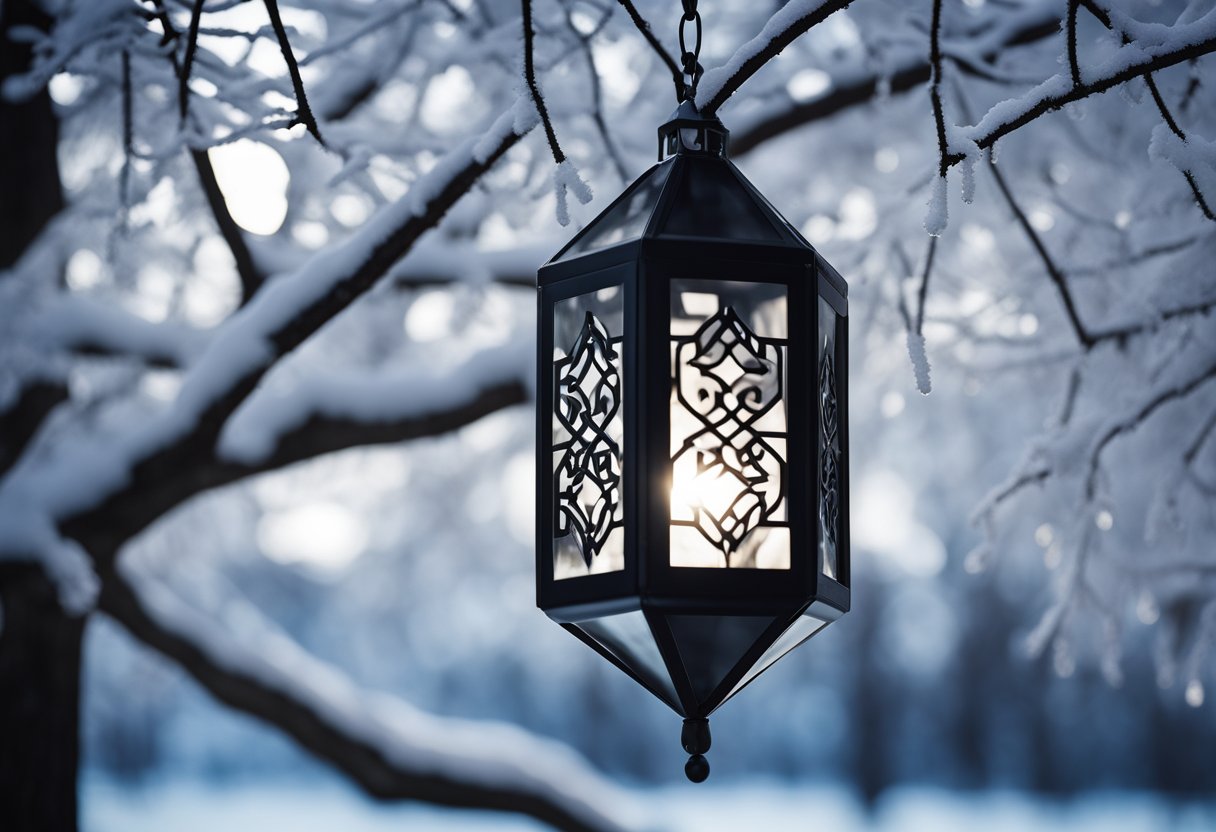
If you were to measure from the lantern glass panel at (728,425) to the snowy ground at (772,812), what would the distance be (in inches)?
543

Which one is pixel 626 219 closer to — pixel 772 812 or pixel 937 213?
pixel 937 213

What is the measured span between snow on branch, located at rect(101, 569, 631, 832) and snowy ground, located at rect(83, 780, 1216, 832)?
10.3m

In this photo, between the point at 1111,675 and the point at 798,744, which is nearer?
the point at 1111,675

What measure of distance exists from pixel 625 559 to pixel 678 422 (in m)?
0.19

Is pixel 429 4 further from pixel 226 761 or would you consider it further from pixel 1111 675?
pixel 226 761

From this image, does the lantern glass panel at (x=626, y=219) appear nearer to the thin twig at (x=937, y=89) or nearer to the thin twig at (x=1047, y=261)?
the thin twig at (x=937, y=89)

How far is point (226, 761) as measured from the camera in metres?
20.4

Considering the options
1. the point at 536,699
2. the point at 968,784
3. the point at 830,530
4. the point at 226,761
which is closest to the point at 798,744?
the point at 968,784

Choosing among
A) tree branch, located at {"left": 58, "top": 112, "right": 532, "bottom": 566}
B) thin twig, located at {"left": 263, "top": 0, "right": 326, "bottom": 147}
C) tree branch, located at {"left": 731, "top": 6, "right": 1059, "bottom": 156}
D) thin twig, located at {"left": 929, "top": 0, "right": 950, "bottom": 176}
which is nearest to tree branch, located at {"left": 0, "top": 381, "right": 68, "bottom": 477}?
tree branch, located at {"left": 58, "top": 112, "right": 532, "bottom": 566}

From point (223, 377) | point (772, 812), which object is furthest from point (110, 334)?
point (772, 812)

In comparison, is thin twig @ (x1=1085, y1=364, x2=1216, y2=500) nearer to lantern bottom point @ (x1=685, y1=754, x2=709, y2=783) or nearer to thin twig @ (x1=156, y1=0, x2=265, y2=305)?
lantern bottom point @ (x1=685, y1=754, x2=709, y2=783)

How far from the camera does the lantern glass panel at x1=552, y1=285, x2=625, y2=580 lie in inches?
71.7

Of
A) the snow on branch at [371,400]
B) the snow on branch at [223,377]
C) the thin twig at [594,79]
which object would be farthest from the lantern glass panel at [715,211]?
the snow on branch at [371,400]

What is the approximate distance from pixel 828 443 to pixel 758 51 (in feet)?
2.17
